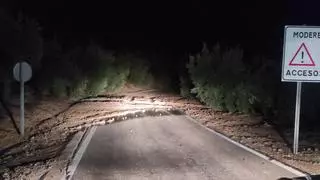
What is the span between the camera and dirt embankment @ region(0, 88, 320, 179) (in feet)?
38.3

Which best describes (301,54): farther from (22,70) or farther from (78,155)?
(22,70)

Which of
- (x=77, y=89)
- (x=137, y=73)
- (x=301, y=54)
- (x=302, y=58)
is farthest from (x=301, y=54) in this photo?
(x=137, y=73)

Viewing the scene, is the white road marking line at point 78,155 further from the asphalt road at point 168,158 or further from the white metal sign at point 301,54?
the white metal sign at point 301,54

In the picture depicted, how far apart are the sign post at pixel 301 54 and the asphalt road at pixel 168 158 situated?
7.18 ft

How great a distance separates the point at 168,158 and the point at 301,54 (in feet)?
12.9

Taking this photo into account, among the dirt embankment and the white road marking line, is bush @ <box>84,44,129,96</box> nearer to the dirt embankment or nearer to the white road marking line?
the dirt embankment

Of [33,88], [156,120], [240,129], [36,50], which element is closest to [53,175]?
[240,129]

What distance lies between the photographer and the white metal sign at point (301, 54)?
12547mm

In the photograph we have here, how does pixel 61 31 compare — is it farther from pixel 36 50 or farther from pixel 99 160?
pixel 99 160

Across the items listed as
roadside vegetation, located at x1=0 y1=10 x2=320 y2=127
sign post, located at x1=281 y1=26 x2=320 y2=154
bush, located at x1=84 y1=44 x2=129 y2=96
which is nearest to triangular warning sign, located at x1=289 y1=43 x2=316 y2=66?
sign post, located at x1=281 y1=26 x2=320 y2=154

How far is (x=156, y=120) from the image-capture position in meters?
20.8

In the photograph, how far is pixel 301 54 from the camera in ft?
41.8

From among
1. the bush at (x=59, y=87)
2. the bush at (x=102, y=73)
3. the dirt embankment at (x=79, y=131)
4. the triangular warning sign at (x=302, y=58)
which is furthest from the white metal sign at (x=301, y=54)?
the bush at (x=102, y=73)

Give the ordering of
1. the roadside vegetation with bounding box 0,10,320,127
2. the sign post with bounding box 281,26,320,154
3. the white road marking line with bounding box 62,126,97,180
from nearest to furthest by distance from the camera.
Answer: the white road marking line with bounding box 62,126,97,180 < the sign post with bounding box 281,26,320,154 < the roadside vegetation with bounding box 0,10,320,127
